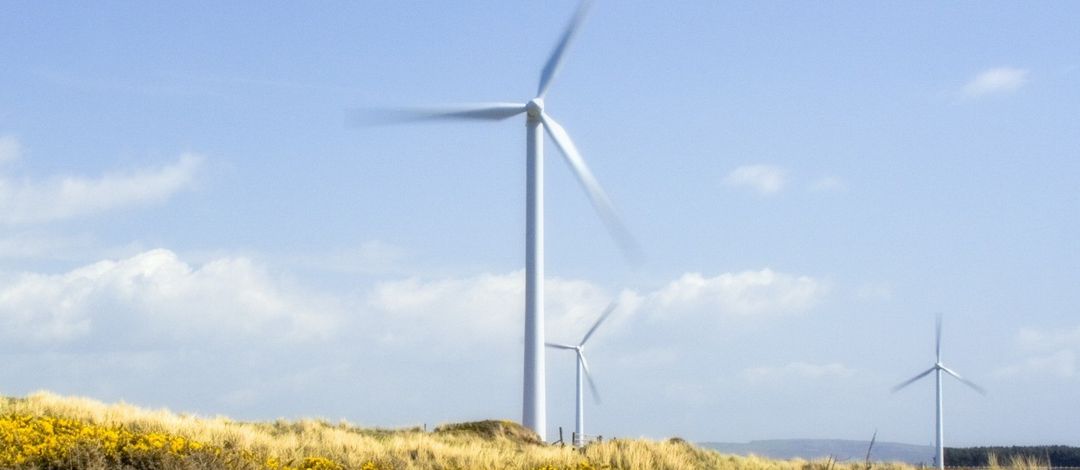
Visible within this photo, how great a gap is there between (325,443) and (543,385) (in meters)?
18.5

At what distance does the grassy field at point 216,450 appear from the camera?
2031 cm

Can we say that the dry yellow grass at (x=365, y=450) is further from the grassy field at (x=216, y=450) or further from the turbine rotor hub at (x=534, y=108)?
→ the turbine rotor hub at (x=534, y=108)

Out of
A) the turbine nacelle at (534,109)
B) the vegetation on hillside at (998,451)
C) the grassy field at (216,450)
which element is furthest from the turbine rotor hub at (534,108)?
the vegetation on hillside at (998,451)

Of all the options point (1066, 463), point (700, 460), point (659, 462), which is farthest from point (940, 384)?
point (659, 462)

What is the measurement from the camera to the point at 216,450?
21469mm

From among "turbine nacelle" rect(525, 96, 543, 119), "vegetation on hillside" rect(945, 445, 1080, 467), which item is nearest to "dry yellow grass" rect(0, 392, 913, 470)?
"turbine nacelle" rect(525, 96, 543, 119)

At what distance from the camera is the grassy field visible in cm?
2031

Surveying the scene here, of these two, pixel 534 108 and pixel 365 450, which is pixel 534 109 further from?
pixel 365 450

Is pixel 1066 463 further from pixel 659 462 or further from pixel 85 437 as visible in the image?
pixel 85 437

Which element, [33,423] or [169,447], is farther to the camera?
[33,423]

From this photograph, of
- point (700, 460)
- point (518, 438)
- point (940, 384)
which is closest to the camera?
Result: point (700, 460)

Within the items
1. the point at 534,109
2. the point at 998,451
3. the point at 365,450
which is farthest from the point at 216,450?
the point at 998,451

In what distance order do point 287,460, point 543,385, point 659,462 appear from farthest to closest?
1. point 543,385
2. point 659,462
3. point 287,460

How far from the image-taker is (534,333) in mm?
45156
